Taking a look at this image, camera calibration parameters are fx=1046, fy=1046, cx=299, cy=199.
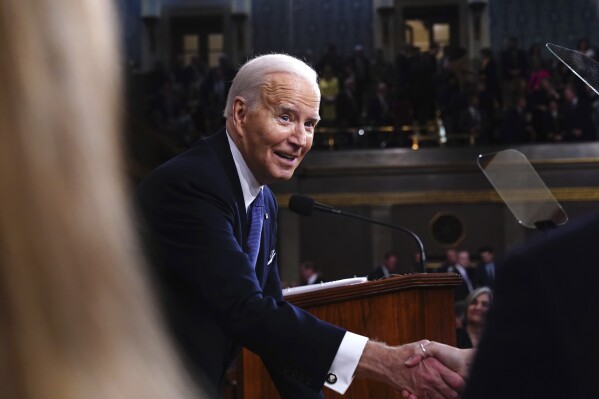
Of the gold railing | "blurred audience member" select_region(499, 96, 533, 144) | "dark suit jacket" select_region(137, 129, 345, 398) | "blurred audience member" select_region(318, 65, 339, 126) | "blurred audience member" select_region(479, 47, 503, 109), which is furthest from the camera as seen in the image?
"blurred audience member" select_region(479, 47, 503, 109)

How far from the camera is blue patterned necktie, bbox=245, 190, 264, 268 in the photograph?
275 centimetres

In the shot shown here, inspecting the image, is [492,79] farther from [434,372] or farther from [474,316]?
[434,372]

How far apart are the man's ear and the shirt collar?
0.07 meters

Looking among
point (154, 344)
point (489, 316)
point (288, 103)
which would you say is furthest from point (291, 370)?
point (154, 344)

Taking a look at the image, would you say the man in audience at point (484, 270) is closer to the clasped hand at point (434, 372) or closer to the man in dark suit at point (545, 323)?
the clasped hand at point (434, 372)

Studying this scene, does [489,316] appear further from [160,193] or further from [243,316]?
[160,193]

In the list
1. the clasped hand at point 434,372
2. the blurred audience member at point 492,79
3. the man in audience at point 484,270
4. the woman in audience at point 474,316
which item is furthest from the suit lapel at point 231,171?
the blurred audience member at point 492,79

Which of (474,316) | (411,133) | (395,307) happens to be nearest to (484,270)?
(411,133)

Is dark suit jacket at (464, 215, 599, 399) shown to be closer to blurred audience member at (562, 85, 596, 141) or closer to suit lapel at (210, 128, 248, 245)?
suit lapel at (210, 128, 248, 245)

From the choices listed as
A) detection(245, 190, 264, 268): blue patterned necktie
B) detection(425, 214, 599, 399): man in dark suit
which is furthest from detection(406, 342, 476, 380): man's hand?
detection(425, 214, 599, 399): man in dark suit

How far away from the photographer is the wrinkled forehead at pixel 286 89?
9.46ft

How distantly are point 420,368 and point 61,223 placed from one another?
1.87 metres

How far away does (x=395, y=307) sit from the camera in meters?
3.02

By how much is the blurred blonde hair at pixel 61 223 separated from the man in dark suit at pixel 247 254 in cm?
154
